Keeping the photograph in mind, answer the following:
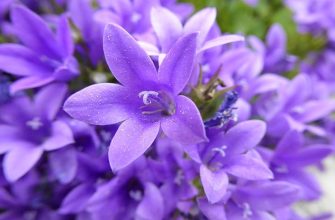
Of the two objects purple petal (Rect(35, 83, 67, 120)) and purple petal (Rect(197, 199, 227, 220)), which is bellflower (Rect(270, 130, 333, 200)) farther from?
purple petal (Rect(35, 83, 67, 120))

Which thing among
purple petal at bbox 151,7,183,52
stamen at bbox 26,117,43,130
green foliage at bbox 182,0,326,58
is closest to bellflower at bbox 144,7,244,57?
purple petal at bbox 151,7,183,52

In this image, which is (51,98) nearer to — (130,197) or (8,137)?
(8,137)

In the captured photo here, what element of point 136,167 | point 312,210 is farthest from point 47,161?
point 312,210

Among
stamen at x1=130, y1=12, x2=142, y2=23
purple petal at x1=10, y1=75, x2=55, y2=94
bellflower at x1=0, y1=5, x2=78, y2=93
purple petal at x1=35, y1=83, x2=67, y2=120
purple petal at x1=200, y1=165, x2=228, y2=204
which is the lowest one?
purple petal at x1=35, y1=83, x2=67, y2=120

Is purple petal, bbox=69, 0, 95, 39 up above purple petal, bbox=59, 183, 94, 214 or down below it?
above

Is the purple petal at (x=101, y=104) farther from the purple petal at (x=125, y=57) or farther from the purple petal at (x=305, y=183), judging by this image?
the purple petal at (x=305, y=183)

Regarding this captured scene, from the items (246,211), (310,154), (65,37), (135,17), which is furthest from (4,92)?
(310,154)

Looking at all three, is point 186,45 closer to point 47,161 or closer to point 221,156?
point 221,156
